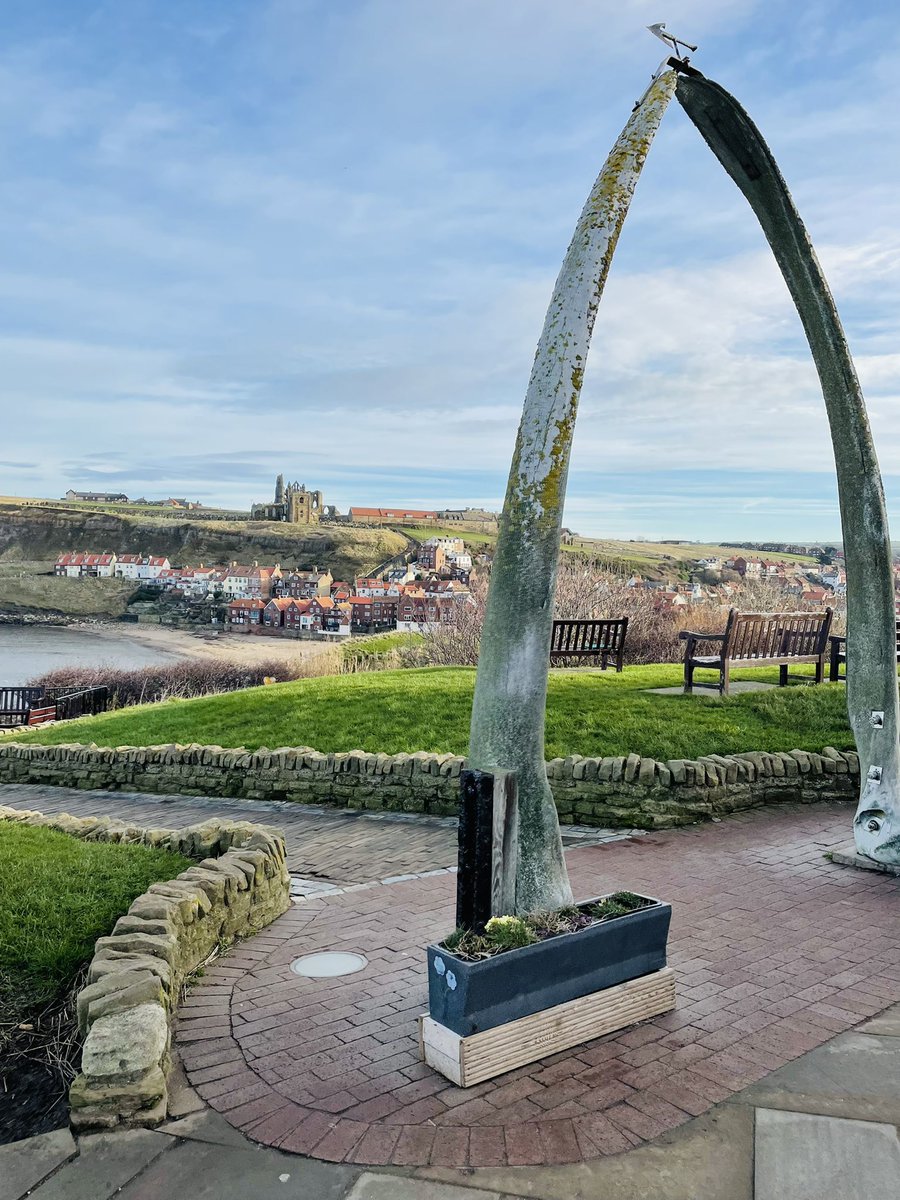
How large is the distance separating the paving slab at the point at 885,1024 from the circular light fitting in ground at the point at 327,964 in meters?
2.61

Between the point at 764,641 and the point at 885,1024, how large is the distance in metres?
7.76

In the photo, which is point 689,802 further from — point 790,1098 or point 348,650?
point 348,650

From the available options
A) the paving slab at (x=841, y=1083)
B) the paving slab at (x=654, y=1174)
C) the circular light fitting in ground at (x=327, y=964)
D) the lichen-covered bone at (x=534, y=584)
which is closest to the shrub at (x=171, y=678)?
the circular light fitting in ground at (x=327, y=964)

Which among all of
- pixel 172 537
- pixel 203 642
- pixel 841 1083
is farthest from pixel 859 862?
pixel 172 537

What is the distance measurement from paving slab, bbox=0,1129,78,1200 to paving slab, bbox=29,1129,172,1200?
1.8 inches

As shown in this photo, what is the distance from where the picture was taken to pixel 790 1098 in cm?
341

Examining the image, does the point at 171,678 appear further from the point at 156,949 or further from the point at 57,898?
the point at 156,949

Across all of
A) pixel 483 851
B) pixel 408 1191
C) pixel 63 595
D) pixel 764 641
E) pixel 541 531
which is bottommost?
pixel 63 595

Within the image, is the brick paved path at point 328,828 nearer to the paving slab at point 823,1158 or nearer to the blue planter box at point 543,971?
the blue planter box at point 543,971

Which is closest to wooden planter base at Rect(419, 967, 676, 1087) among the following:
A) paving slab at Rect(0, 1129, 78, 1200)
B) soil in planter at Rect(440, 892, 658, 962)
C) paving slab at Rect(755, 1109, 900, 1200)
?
soil in planter at Rect(440, 892, 658, 962)

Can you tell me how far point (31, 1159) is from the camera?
3156 mm

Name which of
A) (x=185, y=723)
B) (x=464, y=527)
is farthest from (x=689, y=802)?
(x=464, y=527)

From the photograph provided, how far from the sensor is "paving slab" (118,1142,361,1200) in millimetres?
2904

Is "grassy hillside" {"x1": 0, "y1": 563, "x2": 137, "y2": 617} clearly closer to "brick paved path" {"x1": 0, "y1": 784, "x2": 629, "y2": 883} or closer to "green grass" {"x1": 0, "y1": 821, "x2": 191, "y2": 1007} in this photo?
"brick paved path" {"x1": 0, "y1": 784, "x2": 629, "y2": 883}
